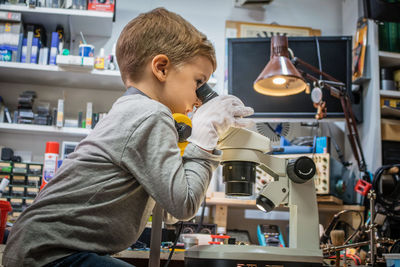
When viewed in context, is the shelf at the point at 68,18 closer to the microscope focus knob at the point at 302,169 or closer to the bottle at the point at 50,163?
the bottle at the point at 50,163

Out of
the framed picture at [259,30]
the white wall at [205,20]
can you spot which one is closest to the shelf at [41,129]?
the white wall at [205,20]

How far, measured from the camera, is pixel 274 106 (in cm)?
267

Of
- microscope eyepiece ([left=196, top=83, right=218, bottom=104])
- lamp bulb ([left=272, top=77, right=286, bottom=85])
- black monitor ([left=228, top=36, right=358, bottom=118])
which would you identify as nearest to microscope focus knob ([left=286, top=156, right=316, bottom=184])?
microscope eyepiece ([left=196, top=83, right=218, bottom=104])

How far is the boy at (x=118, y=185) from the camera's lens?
2.33 ft

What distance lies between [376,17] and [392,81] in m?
0.44

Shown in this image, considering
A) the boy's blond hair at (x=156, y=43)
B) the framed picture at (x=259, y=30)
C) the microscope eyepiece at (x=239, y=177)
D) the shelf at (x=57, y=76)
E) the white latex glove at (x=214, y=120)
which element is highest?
the framed picture at (x=259, y=30)

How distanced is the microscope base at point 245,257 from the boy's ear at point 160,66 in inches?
14.4

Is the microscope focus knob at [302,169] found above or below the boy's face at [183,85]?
below

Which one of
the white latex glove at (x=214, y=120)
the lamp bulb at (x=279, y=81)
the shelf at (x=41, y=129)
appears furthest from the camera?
the shelf at (x=41, y=129)

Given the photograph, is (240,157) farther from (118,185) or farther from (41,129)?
(41,129)

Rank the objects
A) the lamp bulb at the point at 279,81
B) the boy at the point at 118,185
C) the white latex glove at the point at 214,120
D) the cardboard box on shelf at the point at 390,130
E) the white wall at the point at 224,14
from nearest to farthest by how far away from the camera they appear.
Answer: the boy at the point at 118,185
the white latex glove at the point at 214,120
the lamp bulb at the point at 279,81
the cardboard box on shelf at the point at 390,130
the white wall at the point at 224,14

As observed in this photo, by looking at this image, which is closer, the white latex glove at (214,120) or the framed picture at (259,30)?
the white latex glove at (214,120)

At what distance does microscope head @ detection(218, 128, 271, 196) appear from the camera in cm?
90

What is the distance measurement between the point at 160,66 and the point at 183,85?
0.21 ft
